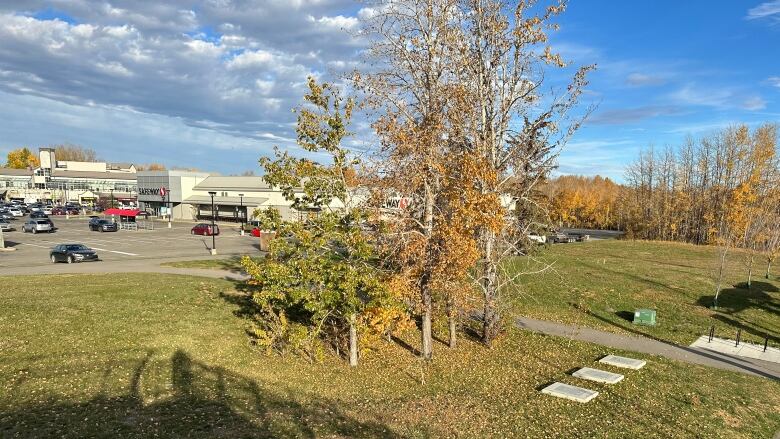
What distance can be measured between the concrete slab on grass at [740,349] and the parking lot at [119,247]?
2677cm

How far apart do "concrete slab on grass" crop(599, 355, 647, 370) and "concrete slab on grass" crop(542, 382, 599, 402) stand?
2762 mm

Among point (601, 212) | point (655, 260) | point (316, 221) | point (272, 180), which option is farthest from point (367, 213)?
point (601, 212)

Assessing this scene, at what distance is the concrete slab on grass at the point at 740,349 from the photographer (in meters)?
16.3

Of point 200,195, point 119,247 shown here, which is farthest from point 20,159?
point 119,247

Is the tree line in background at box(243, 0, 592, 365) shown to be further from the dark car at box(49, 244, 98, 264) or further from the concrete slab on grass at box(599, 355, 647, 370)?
the dark car at box(49, 244, 98, 264)

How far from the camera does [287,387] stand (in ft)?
39.7

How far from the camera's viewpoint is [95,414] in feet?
29.6

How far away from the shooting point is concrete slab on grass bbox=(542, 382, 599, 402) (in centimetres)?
1198

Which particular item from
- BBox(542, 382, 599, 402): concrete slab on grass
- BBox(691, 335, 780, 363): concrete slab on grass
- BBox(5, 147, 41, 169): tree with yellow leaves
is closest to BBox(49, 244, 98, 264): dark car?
BBox(542, 382, 599, 402): concrete slab on grass

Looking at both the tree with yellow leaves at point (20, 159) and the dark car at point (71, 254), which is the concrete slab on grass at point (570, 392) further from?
the tree with yellow leaves at point (20, 159)

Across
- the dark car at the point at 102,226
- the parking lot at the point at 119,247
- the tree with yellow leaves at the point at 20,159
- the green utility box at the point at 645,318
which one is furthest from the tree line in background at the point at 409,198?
the tree with yellow leaves at the point at 20,159

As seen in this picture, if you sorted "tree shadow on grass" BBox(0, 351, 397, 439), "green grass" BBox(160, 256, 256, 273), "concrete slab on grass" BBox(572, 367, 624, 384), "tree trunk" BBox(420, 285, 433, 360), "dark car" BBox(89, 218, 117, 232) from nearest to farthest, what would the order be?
1. "tree shadow on grass" BBox(0, 351, 397, 439)
2. "concrete slab on grass" BBox(572, 367, 624, 384)
3. "tree trunk" BBox(420, 285, 433, 360)
4. "green grass" BBox(160, 256, 256, 273)
5. "dark car" BBox(89, 218, 117, 232)

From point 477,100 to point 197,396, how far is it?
11586 millimetres

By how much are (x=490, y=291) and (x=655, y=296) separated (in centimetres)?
1361
